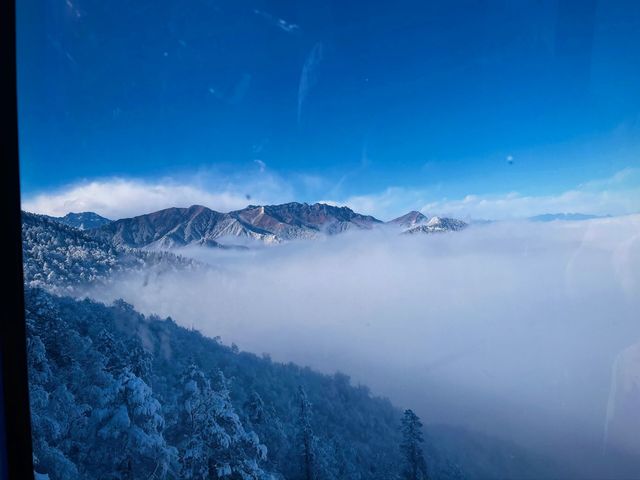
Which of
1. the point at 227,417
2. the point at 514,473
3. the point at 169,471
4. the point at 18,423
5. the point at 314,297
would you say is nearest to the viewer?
the point at 18,423

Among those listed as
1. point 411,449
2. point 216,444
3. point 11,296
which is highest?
point 11,296

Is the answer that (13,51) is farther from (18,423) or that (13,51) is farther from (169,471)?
(169,471)

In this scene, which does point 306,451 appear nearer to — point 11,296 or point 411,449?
point 411,449

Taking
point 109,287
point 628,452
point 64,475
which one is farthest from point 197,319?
point 628,452

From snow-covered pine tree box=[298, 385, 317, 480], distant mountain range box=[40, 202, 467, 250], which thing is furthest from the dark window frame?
distant mountain range box=[40, 202, 467, 250]

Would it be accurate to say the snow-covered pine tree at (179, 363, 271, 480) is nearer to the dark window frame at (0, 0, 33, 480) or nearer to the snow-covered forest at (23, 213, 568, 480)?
the snow-covered forest at (23, 213, 568, 480)

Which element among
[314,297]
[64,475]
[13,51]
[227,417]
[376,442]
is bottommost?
[376,442]

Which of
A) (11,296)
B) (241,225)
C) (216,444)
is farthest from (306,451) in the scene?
(241,225)
